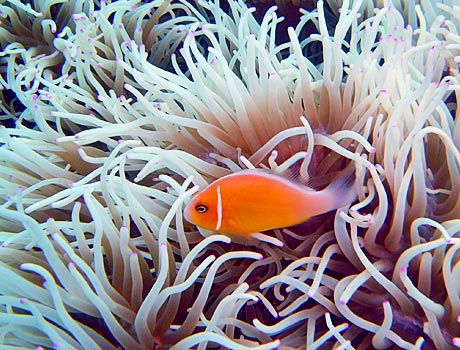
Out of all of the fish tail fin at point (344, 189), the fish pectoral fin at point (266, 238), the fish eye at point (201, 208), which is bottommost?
the fish pectoral fin at point (266, 238)

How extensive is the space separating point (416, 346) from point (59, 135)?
1064 millimetres

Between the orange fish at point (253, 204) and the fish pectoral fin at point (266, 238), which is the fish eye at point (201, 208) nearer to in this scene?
the orange fish at point (253, 204)

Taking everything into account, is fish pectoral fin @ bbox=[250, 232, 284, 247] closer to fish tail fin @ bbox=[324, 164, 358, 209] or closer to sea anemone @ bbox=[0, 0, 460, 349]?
sea anemone @ bbox=[0, 0, 460, 349]

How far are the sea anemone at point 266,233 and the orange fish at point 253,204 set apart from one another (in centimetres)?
4

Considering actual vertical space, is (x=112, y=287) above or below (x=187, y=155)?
below

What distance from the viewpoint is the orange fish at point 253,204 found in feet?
3.27

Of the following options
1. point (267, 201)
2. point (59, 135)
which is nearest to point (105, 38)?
point (59, 135)

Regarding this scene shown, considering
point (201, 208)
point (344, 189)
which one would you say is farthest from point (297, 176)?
point (201, 208)

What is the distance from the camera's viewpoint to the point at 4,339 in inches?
40.8

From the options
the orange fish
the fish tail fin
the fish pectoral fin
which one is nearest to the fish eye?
the orange fish

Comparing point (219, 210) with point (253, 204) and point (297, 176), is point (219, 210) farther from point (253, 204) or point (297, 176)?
point (297, 176)

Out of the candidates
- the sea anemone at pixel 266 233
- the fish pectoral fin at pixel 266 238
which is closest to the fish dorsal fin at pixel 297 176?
the sea anemone at pixel 266 233

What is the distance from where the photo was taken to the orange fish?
3.27 ft

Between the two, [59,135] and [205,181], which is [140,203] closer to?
[205,181]
